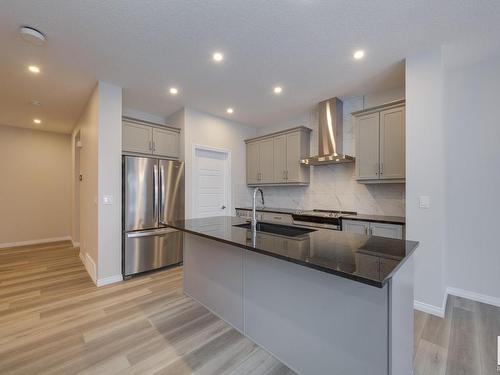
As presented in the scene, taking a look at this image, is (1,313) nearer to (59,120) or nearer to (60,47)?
(60,47)

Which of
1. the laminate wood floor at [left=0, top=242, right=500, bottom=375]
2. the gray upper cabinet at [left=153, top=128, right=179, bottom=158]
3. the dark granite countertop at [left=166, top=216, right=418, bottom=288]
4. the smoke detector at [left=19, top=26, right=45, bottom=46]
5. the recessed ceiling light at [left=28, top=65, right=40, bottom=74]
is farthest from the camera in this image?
the gray upper cabinet at [left=153, top=128, right=179, bottom=158]

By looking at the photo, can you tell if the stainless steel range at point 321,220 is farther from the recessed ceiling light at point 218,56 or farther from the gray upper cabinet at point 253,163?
the recessed ceiling light at point 218,56

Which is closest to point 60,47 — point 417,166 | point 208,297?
point 208,297

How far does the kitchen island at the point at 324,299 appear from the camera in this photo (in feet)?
3.76

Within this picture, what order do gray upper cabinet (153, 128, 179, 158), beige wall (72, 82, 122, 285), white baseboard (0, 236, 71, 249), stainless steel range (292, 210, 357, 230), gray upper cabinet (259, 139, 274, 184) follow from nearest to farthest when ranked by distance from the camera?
beige wall (72, 82, 122, 285) → stainless steel range (292, 210, 357, 230) → gray upper cabinet (153, 128, 179, 158) → gray upper cabinet (259, 139, 274, 184) → white baseboard (0, 236, 71, 249)

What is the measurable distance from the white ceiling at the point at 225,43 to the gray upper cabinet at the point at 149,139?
1.58 feet

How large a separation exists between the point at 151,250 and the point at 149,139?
5.85ft

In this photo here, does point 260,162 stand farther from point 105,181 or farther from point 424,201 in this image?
point 424,201

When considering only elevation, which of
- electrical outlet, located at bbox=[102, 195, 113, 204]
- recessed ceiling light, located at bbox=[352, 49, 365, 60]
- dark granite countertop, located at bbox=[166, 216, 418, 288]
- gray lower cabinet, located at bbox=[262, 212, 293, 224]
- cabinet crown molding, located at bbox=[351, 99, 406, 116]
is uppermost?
recessed ceiling light, located at bbox=[352, 49, 365, 60]

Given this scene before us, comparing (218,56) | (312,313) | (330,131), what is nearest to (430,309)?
(312,313)

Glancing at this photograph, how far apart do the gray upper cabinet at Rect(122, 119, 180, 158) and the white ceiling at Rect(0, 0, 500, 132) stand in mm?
480

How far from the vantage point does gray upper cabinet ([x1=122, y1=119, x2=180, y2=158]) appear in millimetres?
3523

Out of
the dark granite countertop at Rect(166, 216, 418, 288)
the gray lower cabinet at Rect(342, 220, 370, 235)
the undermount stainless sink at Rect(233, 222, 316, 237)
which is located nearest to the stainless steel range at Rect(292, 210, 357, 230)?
the gray lower cabinet at Rect(342, 220, 370, 235)

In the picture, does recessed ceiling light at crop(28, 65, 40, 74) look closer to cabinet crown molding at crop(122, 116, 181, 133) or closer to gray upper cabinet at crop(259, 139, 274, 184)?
cabinet crown molding at crop(122, 116, 181, 133)
